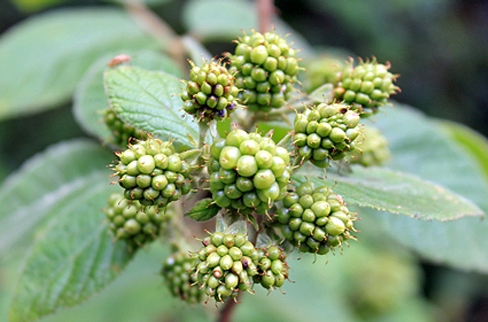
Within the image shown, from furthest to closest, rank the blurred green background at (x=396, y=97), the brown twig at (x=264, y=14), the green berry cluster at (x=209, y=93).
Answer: the blurred green background at (x=396, y=97) → the brown twig at (x=264, y=14) → the green berry cluster at (x=209, y=93)

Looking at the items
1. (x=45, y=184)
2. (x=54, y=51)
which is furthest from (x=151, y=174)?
(x=54, y=51)

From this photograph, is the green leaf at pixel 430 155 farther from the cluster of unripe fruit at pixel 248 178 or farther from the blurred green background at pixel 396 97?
the blurred green background at pixel 396 97

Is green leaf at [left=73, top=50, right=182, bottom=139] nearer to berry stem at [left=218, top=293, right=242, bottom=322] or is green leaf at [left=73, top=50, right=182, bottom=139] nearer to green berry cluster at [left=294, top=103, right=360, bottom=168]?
berry stem at [left=218, top=293, right=242, bottom=322]

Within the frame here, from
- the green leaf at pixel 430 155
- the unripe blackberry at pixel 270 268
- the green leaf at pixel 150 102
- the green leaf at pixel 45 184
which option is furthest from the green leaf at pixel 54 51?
the unripe blackberry at pixel 270 268

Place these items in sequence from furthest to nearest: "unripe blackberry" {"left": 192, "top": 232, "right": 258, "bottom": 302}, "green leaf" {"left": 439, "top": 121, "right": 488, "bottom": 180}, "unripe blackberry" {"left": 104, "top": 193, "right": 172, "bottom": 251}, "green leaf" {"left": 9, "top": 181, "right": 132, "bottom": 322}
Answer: "green leaf" {"left": 439, "top": 121, "right": 488, "bottom": 180} < "green leaf" {"left": 9, "top": 181, "right": 132, "bottom": 322} < "unripe blackberry" {"left": 104, "top": 193, "right": 172, "bottom": 251} < "unripe blackberry" {"left": 192, "top": 232, "right": 258, "bottom": 302}

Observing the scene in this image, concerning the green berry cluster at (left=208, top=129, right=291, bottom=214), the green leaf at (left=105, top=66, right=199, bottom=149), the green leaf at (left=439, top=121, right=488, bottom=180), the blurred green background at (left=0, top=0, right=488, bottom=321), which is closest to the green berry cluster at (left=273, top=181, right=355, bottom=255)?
the green berry cluster at (left=208, top=129, right=291, bottom=214)

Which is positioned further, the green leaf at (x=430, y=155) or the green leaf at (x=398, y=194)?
the green leaf at (x=430, y=155)
